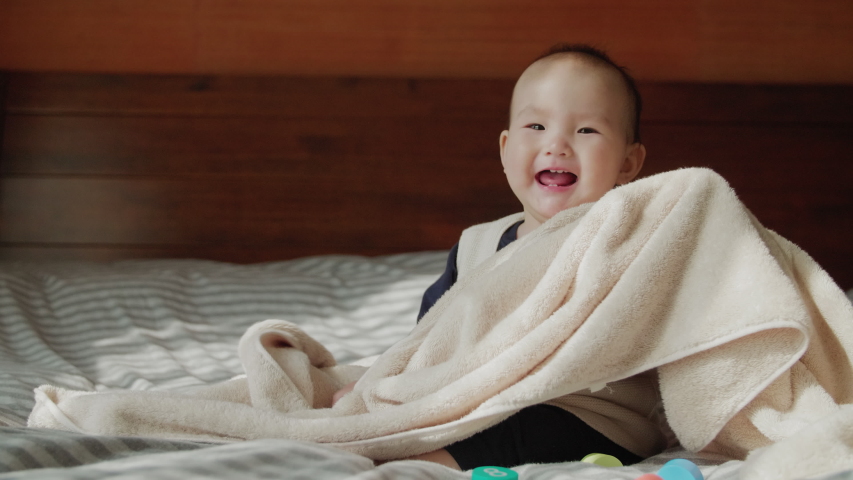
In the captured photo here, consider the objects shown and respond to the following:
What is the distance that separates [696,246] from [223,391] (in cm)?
57

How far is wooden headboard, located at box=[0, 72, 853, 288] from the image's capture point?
209 cm

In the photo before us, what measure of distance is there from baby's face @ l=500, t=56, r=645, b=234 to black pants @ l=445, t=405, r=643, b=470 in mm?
356

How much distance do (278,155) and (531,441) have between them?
145 centimetres

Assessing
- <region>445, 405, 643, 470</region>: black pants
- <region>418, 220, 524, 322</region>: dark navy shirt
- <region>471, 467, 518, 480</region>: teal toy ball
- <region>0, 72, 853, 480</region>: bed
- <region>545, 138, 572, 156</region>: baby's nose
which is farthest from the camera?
<region>0, 72, 853, 480</region>: bed

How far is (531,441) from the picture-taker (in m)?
0.91

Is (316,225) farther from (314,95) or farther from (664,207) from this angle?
(664,207)

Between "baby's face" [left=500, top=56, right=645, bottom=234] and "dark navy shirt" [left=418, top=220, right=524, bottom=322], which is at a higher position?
"baby's face" [left=500, top=56, right=645, bottom=234]

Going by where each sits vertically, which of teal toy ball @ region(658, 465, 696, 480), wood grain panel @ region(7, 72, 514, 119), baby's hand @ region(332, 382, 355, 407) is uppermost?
wood grain panel @ region(7, 72, 514, 119)

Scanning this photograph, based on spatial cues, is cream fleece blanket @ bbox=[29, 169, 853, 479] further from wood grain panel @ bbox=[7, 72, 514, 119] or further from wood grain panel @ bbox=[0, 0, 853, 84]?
wood grain panel @ bbox=[0, 0, 853, 84]

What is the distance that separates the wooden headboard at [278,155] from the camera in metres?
2.09

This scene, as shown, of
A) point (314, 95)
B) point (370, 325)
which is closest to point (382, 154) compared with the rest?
point (314, 95)

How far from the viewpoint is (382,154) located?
2.17 m

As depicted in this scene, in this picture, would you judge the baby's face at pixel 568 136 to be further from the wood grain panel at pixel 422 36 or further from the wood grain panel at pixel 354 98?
the wood grain panel at pixel 422 36

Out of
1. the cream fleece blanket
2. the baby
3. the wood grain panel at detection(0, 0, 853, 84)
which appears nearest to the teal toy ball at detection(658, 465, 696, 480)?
the cream fleece blanket
